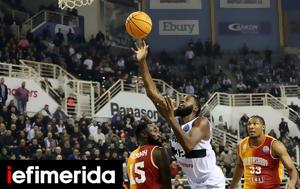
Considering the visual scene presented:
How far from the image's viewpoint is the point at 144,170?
7.07 m

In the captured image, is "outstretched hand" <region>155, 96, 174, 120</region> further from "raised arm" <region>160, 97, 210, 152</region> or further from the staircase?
the staircase

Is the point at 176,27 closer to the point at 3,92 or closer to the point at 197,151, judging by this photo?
the point at 3,92

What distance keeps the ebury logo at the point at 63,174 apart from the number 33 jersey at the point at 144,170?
1658 millimetres

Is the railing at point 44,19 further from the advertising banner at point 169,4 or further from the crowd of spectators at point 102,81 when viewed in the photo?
the advertising banner at point 169,4

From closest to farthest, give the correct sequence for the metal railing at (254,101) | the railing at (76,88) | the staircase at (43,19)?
1. the railing at (76,88)
2. the metal railing at (254,101)
3. the staircase at (43,19)

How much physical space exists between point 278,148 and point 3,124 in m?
10.8

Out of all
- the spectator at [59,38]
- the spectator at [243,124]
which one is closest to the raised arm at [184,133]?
the spectator at [243,124]

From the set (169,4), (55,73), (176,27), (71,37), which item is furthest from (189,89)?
(169,4)

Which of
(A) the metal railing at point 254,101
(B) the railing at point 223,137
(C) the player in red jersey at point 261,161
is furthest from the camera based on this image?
(A) the metal railing at point 254,101

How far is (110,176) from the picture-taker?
895 cm

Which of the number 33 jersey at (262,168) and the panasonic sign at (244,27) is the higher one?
the panasonic sign at (244,27)

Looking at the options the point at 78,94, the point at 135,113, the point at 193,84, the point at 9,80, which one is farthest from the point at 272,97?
the point at 9,80

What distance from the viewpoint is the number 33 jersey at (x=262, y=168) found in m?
9.05

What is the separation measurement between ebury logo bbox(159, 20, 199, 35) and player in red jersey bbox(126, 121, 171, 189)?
2730cm
